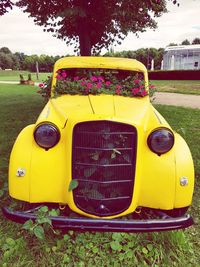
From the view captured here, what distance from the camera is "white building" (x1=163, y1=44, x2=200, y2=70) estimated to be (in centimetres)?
5772

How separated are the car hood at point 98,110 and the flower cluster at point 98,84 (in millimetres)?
202

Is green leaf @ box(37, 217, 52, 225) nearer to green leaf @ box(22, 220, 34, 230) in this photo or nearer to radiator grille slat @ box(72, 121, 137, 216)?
green leaf @ box(22, 220, 34, 230)

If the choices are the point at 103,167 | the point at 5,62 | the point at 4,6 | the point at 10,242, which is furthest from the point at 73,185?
the point at 5,62

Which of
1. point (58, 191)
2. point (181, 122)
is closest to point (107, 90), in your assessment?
point (58, 191)

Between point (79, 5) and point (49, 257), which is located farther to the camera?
point (79, 5)

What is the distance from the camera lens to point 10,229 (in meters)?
3.06

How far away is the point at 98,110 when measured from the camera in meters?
2.89

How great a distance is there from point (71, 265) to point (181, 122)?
6438mm

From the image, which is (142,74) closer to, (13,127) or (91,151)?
(91,151)

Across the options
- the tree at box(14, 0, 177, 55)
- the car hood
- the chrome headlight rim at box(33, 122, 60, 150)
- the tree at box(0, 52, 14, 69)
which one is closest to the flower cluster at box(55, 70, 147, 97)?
the car hood

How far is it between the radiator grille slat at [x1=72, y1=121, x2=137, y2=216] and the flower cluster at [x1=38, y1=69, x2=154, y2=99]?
4.61ft

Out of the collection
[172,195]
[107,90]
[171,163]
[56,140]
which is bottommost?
[172,195]

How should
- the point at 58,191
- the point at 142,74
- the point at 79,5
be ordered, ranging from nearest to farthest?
1. the point at 58,191
2. the point at 142,74
3. the point at 79,5

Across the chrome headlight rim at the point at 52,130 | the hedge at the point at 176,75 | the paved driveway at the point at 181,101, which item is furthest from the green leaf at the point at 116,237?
the hedge at the point at 176,75
